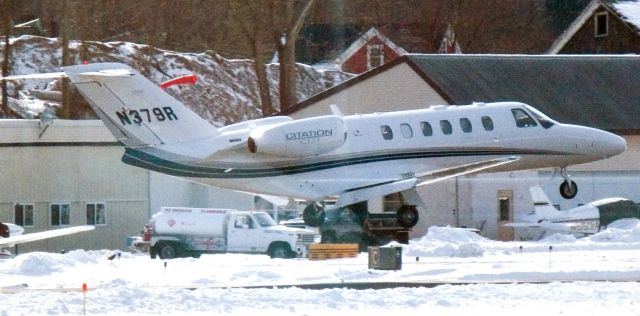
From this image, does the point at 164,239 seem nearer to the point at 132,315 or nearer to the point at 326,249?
the point at 326,249

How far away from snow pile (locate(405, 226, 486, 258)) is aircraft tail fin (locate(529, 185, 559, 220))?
A: 5.03 metres

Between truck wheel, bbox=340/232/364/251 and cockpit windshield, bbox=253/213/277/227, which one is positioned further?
truck wheel, bbox=340/232/364/251

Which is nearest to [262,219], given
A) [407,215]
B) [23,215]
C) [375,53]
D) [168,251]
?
[168,251]

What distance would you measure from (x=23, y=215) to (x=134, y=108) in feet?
44.6

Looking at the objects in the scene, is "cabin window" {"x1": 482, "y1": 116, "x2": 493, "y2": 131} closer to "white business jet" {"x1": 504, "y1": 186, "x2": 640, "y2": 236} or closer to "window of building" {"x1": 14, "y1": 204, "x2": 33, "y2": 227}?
"white business jet" {"x1": 504, "y1": 186, "x2": 640, "y2": 236}

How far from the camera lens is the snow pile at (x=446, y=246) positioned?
102ft

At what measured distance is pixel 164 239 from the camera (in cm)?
3528

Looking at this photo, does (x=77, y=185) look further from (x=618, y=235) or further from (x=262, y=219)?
(x=618, y=235)

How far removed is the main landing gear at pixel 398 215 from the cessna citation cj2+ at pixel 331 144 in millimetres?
24

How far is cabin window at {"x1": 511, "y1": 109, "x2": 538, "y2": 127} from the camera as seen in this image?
33.5 meters

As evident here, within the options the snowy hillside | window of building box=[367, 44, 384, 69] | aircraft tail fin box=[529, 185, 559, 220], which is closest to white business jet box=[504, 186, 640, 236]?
aircraft tail fin box=[529, 185, 559, 220]

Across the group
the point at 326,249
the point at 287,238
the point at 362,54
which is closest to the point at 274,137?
the point at 326,249

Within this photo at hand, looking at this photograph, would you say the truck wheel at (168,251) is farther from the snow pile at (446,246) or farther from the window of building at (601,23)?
the window of building at (601,23)

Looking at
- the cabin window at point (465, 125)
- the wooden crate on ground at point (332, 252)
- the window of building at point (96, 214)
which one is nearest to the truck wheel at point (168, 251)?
the wooden crate on ground at point (332, 252)
